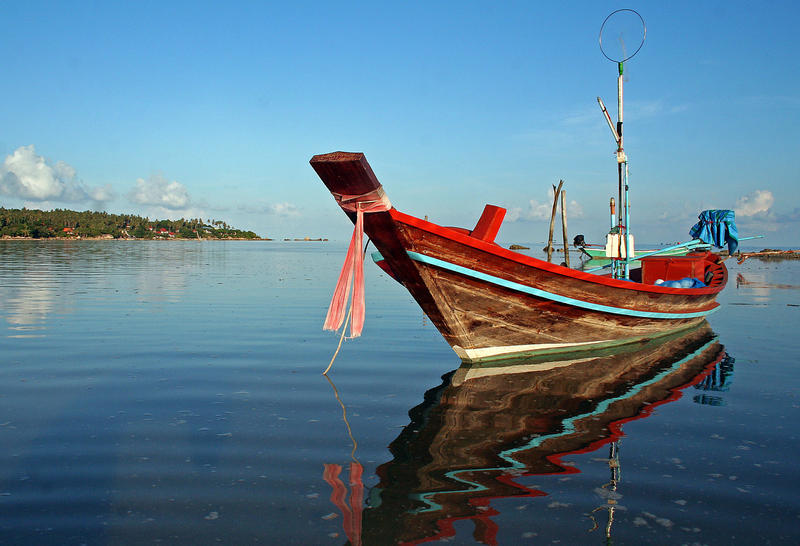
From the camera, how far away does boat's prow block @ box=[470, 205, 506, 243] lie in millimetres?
7555

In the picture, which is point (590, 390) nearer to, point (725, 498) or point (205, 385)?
point (725, 498)

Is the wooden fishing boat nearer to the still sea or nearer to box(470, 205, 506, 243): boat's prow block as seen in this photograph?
box(470, 205, 506, 243): boat's prow block

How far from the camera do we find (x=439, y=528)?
3391 mm

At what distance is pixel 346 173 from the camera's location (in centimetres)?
547

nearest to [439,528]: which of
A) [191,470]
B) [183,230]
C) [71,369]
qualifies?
[191,470]

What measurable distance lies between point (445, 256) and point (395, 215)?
1.03m

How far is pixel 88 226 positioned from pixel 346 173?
148 m

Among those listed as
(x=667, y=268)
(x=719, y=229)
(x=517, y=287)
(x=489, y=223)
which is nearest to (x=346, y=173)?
(x=489, y=223)

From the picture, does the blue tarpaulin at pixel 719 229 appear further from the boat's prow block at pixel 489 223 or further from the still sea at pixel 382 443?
the boat's prow block at pixel 489 223

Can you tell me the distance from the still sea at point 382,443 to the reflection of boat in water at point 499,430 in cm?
3

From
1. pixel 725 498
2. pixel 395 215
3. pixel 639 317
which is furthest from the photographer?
pixel 639 317

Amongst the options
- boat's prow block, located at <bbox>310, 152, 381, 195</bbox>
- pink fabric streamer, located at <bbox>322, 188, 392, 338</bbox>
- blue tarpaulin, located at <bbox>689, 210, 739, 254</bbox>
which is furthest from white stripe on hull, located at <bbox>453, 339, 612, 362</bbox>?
blue tarpaulin, located at <bbox>689, 210, 739, 254</bbox>

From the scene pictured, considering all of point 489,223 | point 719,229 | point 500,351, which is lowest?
point 500,351

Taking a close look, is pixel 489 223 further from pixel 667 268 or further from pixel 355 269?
pixel 667 268
